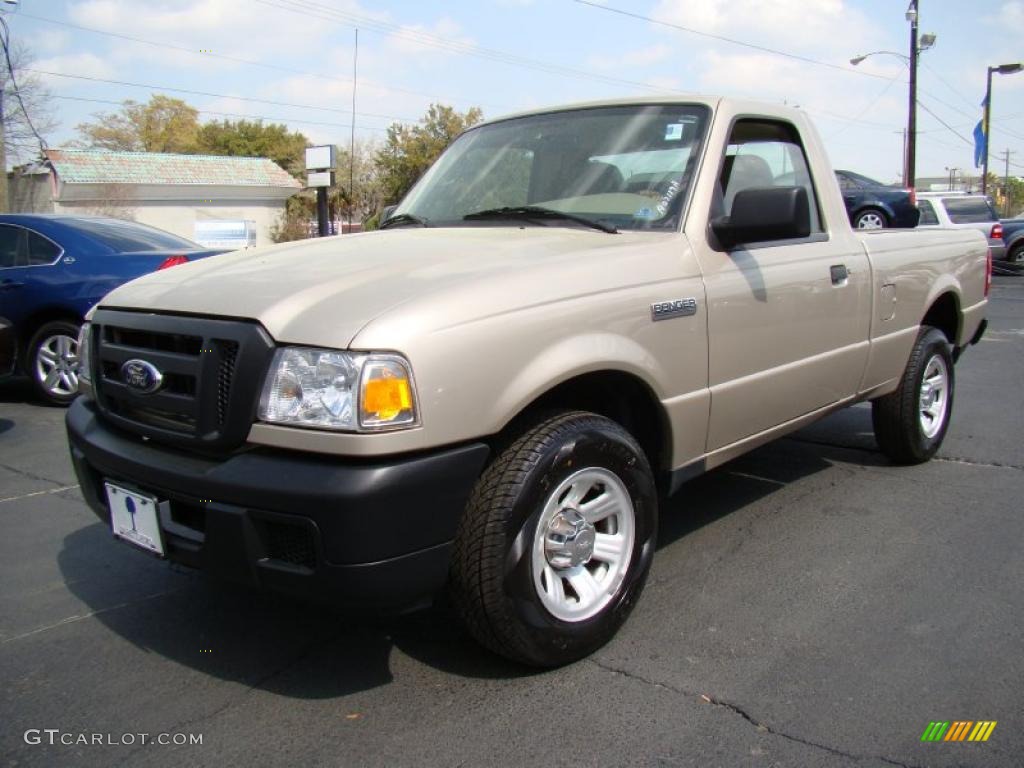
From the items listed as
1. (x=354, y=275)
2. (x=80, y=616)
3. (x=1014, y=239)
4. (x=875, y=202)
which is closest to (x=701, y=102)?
(x=354, y=275)

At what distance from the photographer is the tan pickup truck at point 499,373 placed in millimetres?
2256

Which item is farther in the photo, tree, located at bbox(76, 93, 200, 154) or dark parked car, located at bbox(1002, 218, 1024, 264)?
tree, located at bbox(76, 93, 200, 154)

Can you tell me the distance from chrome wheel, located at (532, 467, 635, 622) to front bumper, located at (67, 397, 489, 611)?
0.37 metres

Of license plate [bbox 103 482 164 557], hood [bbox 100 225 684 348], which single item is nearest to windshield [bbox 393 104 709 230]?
hood [bbox 100 225 684 348]

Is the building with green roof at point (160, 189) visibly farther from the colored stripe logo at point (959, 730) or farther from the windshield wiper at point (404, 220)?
the colored stripe logo at point (959, 730)

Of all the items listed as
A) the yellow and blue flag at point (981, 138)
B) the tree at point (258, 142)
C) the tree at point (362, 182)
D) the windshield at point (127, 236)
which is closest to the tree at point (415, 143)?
the tree at point (362, 182)

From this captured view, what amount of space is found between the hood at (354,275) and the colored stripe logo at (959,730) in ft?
5.28

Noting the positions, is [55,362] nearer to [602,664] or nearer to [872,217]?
[602,664]

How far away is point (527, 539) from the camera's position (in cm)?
249

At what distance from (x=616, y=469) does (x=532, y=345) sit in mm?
549

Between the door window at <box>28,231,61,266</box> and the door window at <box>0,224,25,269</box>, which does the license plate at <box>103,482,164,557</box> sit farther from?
the door window at <box>0,224,25,269</box>

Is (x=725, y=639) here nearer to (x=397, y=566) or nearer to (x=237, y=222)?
(x=397, y=566)

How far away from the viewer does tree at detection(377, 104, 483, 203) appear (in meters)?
43.3

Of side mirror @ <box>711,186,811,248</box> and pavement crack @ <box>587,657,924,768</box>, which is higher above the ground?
side mirror @ <box>711,186,811,248</box>
